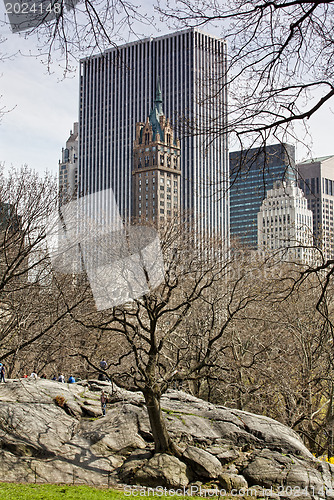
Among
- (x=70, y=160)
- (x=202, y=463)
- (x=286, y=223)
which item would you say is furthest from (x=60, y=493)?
(x=70, y=160)

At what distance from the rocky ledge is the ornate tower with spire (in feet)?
300

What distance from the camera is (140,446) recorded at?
16.8 meters

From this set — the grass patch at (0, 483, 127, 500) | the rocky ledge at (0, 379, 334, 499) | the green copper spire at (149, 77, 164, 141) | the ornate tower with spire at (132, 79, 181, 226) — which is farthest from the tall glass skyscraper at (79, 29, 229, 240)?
the grass patch at (0, 483, 127, 500)

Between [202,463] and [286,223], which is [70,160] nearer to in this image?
[286,223]

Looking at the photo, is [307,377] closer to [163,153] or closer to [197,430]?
[197,430]

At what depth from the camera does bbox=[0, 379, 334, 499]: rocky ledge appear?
14.8 m

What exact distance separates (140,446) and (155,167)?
10523 cm

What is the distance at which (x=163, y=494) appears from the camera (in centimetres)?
1350

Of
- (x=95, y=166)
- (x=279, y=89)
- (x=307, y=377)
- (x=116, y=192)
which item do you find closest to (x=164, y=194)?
(x=116, y=192)

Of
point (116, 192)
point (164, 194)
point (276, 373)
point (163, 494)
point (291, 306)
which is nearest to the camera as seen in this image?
point (163, 494)

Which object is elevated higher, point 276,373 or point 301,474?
point 276,373

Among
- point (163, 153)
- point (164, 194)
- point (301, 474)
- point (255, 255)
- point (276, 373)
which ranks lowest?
point (301, 474)

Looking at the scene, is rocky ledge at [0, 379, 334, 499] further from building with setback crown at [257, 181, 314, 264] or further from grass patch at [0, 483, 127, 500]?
building with setback crown at [257, 181, 314, 264]

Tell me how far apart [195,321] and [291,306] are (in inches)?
190
